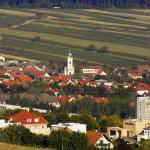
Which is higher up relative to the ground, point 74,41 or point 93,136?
point 74,41

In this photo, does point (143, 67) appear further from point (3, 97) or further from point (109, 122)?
point (109, 122)

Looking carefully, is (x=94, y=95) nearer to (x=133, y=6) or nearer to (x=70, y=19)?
(x=70, y=19)

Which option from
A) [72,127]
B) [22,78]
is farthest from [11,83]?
[72,127]

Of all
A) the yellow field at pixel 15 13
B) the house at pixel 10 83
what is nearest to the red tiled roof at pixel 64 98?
the house at pixel 10 83

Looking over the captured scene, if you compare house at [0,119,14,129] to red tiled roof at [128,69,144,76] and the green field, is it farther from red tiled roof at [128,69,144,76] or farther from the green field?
the green field

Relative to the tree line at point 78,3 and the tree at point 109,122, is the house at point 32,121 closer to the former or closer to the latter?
the tree at point 109,122

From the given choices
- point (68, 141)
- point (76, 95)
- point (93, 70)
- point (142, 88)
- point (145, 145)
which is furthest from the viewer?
point (93, 70)

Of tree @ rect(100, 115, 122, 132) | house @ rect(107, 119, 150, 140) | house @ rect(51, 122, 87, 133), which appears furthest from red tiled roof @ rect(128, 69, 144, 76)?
house @ rect(51, 122, 87, 133)
